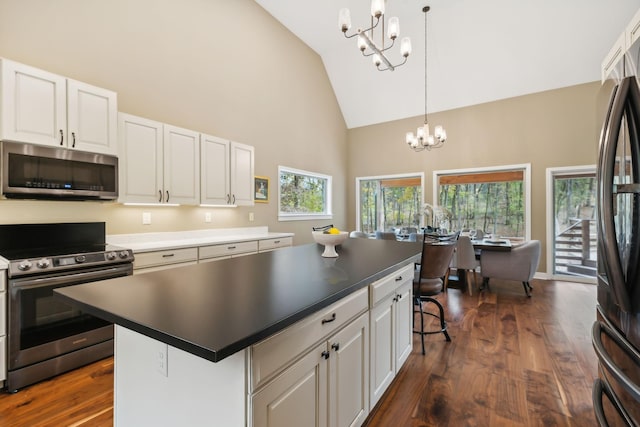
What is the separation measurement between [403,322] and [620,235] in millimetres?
1476

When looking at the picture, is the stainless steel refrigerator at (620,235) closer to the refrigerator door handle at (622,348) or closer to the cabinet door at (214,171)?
the refrigerator door handle at (622,348)

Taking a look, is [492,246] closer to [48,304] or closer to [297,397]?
[297,397]

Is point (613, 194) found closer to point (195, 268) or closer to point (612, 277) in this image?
point (612, 277)

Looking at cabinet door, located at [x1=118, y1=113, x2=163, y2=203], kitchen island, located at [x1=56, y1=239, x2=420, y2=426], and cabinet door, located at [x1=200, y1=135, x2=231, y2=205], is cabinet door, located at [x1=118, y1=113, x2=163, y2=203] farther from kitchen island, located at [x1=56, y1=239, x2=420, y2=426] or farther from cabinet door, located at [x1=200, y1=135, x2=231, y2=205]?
kitchen island, located at [x1=56, y1=239, x2=420, y2=426]

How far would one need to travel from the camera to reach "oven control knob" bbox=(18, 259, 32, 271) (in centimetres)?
196

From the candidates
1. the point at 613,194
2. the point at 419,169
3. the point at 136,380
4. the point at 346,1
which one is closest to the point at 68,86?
the point at 136,380

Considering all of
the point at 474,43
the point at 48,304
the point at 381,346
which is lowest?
the point at 381,346

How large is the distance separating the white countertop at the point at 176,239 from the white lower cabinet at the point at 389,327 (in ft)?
7.28

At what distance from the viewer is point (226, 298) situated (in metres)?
1.10

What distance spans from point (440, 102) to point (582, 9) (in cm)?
236

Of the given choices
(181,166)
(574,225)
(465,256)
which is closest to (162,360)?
(181,166)

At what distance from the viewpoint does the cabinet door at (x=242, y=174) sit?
400 centimetres

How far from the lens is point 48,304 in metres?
2.15

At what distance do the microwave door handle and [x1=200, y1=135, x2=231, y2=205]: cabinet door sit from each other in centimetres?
355
